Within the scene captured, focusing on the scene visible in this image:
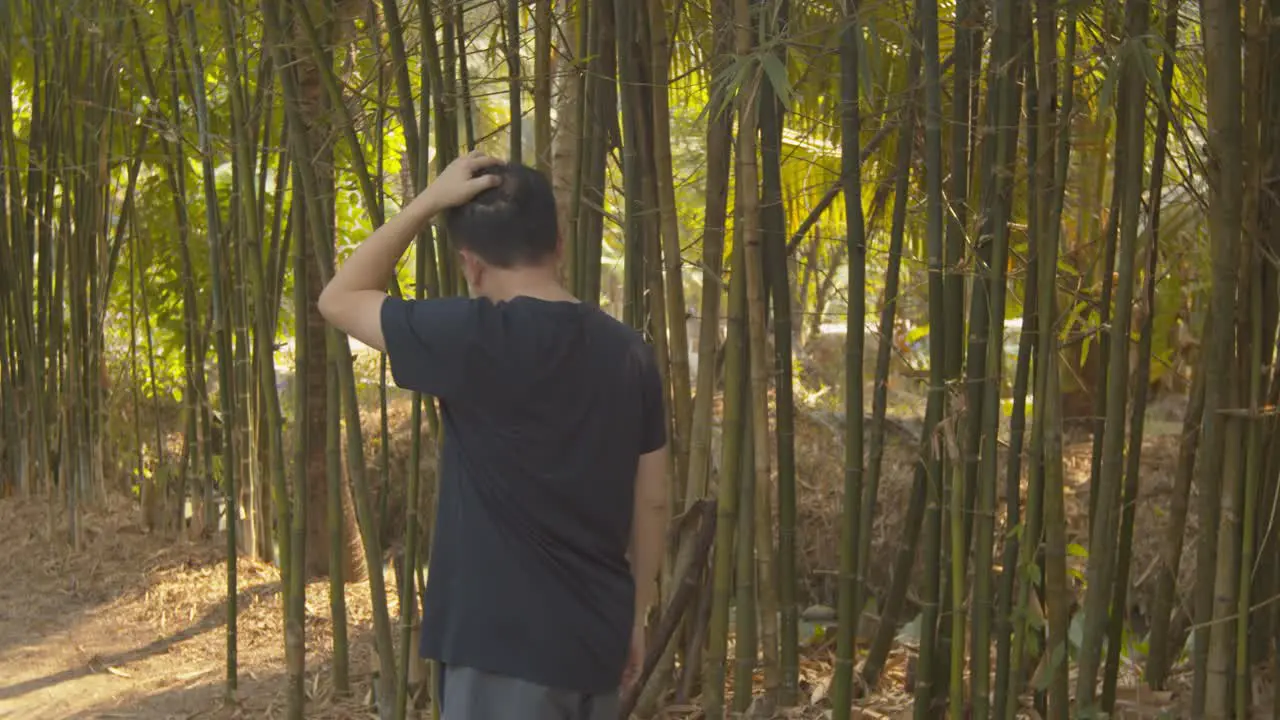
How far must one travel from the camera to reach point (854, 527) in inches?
91.7

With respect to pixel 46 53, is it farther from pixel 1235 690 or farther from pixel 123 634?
pixel 1235 690

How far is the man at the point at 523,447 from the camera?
1553 millimetres

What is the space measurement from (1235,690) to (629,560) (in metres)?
1.06

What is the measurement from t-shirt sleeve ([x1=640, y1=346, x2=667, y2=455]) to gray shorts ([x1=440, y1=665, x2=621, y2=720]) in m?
0.29

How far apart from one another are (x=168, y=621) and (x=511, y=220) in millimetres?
3073

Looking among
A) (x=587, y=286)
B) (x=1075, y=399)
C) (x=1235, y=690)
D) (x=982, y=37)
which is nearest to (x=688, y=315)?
(x=587, y=286)

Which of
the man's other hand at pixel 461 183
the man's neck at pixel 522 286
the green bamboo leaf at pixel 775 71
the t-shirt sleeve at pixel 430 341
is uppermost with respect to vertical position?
the green bamboo leaf at pixel 775 71

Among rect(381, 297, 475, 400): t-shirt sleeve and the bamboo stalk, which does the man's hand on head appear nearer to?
rect(381, 297, 475, 400): t-shirt sleeve

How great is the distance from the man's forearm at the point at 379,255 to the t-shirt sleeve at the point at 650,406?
304 mm

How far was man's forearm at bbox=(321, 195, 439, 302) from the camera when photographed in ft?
5.50

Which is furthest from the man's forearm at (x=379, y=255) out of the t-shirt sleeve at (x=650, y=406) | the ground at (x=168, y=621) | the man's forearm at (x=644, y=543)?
the ground at (x=168, y=621)

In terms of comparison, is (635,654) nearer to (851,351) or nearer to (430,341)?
(430,341)

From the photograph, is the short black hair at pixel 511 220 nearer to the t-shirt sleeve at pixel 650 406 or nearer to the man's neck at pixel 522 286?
the man's neck at pixel 522 286

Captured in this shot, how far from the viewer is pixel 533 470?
1.57 metres
